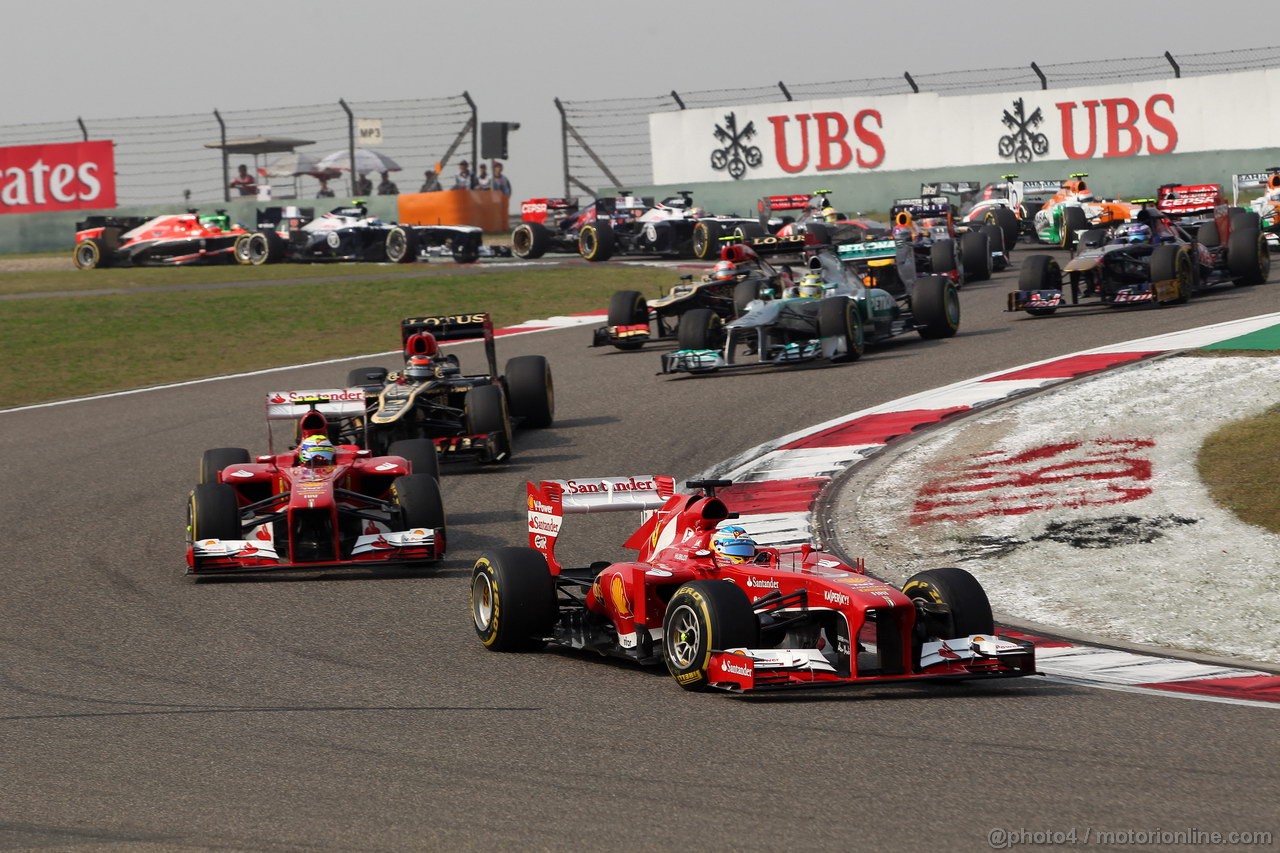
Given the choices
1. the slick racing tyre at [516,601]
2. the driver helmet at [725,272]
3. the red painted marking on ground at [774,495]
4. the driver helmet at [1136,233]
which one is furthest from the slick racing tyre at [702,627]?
the driver helmet at [1136,233]

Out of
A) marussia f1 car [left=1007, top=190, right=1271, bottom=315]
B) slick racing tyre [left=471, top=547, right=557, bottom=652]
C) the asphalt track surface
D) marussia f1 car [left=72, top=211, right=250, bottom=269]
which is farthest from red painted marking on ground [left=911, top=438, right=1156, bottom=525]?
marussia f1 car [left=72, top=211, right=250, bottom=269]

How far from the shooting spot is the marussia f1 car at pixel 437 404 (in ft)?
53.1

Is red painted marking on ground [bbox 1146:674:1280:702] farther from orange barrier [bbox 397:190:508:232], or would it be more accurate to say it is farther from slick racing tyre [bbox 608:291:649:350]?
orange barrier [bbox 397:190:508:232]

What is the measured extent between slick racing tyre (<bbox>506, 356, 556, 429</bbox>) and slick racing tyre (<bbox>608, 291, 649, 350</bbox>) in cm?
588

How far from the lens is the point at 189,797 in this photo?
635 cm

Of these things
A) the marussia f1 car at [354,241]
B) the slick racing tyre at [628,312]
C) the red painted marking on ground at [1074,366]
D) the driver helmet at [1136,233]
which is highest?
the marussia f1 car at [354,241]

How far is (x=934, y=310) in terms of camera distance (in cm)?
2283

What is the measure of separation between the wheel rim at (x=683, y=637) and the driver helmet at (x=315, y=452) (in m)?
5.17

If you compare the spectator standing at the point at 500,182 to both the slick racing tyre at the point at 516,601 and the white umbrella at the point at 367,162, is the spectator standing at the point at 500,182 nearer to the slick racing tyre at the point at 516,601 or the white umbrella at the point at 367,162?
the white umbrella at the point at 367,162

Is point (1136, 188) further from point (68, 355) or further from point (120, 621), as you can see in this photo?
point (120, 621)

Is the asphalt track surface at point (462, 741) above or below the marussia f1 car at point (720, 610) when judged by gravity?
below

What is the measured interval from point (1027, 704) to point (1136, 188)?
34844 mm

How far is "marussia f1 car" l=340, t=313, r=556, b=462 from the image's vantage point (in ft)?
53.1

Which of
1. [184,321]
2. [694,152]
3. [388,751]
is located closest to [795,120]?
[694,152]
